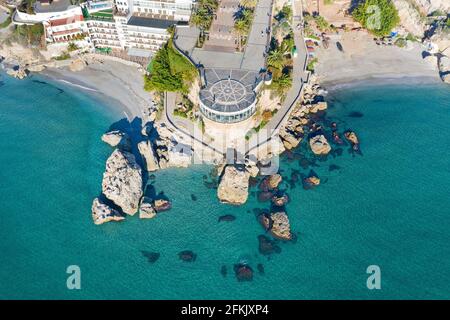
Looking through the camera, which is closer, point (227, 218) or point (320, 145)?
point (227, 218)

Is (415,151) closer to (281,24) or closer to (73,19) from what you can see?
(281,24)

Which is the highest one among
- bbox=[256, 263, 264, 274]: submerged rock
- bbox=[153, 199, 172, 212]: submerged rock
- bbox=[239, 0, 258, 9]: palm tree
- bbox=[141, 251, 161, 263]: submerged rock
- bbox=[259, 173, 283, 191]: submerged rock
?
bbox=[239, 0, 258, 9]: palm tree

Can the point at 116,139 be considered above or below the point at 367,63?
below

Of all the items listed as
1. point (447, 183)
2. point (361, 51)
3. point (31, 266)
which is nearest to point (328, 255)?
point (447, 183)

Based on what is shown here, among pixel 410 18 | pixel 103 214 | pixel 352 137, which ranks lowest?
pixel 103 214

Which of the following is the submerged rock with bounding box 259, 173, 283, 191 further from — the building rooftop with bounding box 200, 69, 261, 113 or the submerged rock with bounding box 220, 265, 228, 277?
the submerged rock with bounding box 220, 265, 228, 277

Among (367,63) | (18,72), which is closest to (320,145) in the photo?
(367,63)

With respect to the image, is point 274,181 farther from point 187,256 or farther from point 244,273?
point 187,256

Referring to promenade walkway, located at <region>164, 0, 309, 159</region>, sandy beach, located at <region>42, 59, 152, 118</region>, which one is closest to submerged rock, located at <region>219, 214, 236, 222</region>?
promenade walkway, located at <region>164, 0, 309, 159</region>
